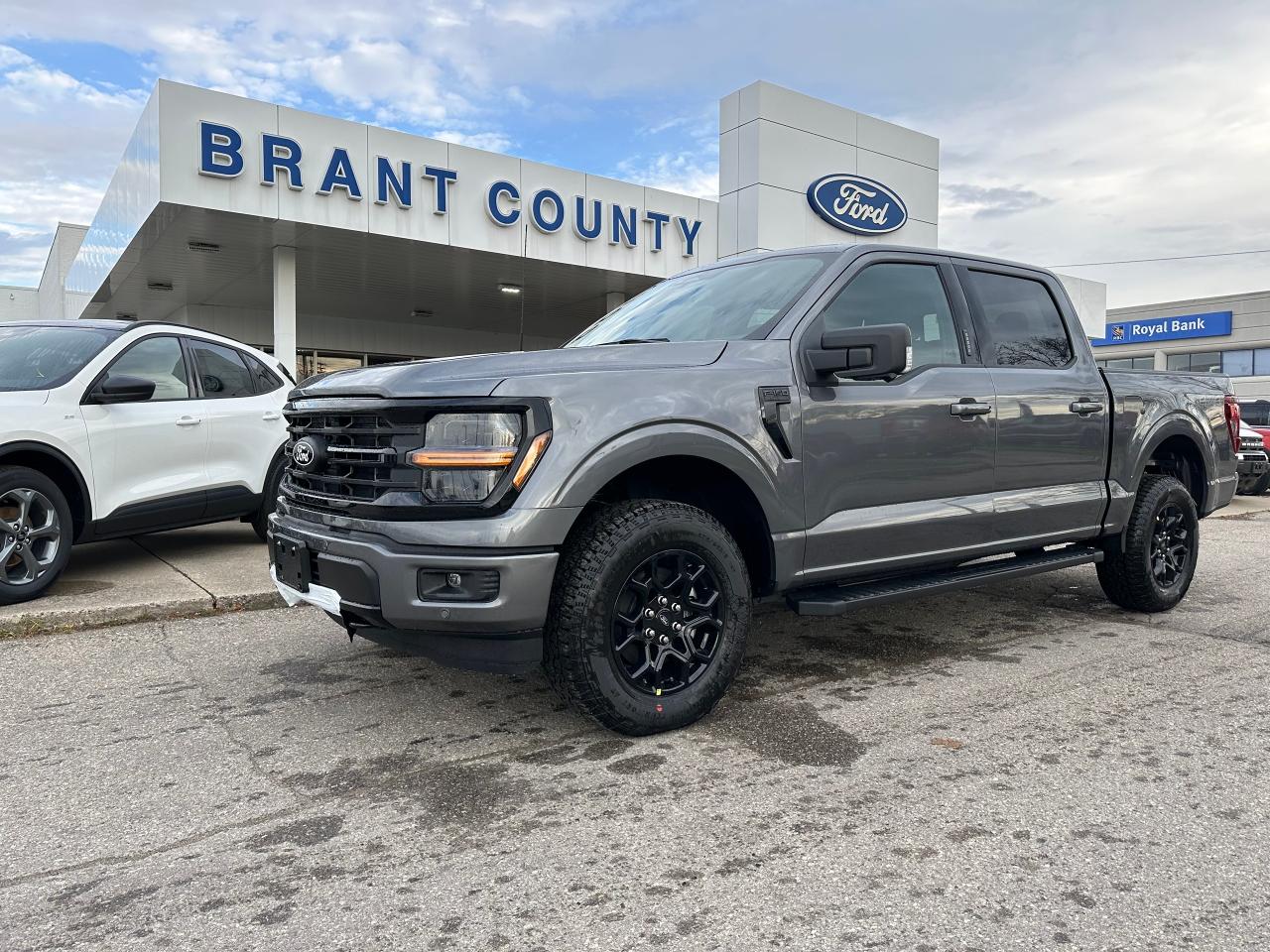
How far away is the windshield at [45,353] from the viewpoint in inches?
227

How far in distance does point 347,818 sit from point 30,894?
2.63 ft

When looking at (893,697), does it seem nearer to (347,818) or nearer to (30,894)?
(347,818)

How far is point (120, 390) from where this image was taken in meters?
5.89

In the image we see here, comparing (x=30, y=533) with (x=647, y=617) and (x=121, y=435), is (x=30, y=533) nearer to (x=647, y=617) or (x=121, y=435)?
(x=121, y=435)

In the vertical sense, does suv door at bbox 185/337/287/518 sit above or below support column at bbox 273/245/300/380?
below

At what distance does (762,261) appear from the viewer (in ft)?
14.4

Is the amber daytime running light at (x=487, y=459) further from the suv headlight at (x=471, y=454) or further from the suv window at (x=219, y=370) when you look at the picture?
the suv window at (x=219, y=370)

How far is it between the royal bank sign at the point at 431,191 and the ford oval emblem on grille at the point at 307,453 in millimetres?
8923

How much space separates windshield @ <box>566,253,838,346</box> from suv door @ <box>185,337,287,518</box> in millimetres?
3320

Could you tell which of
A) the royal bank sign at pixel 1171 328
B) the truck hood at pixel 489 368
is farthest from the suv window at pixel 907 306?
the royal bank sign at pixel 1171 328

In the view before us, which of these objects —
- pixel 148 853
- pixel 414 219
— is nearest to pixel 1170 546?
pixel 148 853

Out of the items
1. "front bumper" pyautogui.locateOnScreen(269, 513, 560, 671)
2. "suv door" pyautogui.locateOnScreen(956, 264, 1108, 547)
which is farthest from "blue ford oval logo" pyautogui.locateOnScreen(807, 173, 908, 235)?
"front bumper" pyautogui.locateOnScreen(269, 513, 560, 671)

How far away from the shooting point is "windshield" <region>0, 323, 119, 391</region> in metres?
5.75

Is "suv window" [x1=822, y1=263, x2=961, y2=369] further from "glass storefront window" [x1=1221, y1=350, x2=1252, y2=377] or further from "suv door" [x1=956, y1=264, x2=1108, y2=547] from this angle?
"glass storefront window" [x1=1221, y1=350, x2=1252, y2=377]
